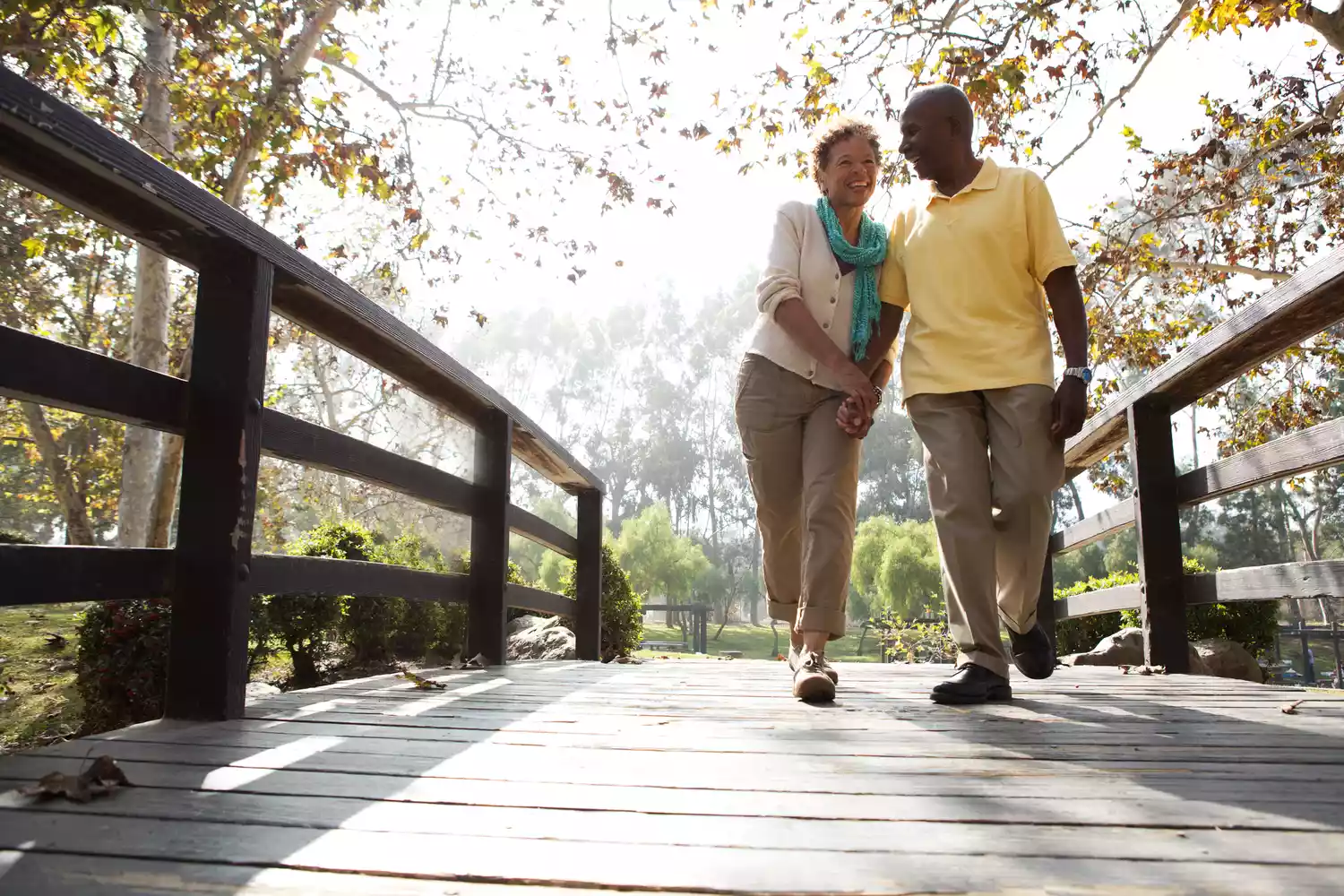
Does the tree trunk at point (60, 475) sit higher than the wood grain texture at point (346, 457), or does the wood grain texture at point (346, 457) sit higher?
the tree trunk at point (60, 475)

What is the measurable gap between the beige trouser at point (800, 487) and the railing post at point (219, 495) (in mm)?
1397

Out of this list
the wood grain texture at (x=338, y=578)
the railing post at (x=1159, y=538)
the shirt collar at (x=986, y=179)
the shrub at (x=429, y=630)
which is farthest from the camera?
the shrub at (x=429, y=630)

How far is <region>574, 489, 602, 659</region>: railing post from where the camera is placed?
15.9ft

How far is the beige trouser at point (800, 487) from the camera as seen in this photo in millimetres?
2600

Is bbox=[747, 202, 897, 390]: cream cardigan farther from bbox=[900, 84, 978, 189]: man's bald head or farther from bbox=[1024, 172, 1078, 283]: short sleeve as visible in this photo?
bbox=[1024, 172, 1078, 283]: short sleeve

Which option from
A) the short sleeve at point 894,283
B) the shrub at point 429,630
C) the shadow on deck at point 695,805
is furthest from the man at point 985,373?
the shrub at point 429,630

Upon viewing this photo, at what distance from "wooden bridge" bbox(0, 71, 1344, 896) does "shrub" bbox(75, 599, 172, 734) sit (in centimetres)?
272

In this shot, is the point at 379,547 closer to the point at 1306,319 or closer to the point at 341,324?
the point at 341,324

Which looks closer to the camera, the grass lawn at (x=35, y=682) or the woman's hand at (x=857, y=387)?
the woman's hand at (x=857, y=387)

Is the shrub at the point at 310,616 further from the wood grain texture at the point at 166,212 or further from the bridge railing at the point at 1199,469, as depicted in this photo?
the bridge railing at the point at 1199,469

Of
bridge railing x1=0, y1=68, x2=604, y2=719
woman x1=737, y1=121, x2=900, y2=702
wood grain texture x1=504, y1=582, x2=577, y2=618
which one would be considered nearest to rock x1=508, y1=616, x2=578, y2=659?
wood grain texture x1=504, y1=582, x2=577, y2=618

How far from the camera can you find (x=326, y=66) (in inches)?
348

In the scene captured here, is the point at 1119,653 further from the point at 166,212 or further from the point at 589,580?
the point at 166,212

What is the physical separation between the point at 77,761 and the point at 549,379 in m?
49.7
